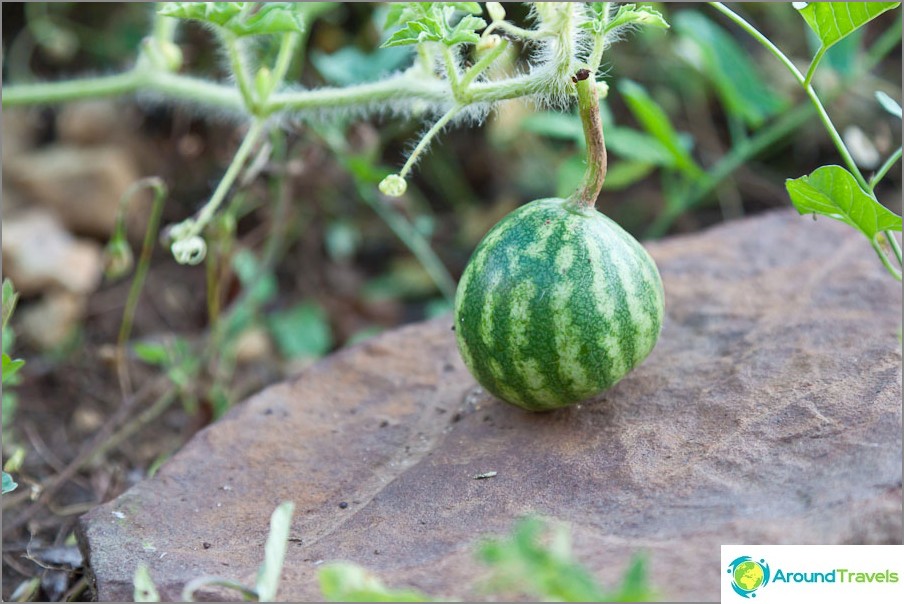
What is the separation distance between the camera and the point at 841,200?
1816 mm

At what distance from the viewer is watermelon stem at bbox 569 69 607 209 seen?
193 cm

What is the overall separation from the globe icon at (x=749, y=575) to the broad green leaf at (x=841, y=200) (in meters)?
0.77

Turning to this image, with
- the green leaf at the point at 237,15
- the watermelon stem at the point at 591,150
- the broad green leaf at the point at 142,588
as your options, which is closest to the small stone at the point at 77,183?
the green leaf at the point at 237,15

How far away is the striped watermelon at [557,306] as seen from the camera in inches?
74.5

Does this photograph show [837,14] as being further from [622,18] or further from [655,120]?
[655,120]

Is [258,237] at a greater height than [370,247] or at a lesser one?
greater

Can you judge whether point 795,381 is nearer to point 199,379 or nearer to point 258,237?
point 199,379

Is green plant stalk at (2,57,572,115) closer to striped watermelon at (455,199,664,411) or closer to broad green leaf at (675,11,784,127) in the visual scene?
striped watermelon at (455,199,664,411)

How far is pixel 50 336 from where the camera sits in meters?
3.68

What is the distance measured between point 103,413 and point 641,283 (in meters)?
2.27

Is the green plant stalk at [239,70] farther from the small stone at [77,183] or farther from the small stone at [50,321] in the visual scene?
the small stone at [77,183]

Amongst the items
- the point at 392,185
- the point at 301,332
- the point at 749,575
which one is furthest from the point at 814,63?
the point at 301,332

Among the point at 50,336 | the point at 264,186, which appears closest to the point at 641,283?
the point at 264,186

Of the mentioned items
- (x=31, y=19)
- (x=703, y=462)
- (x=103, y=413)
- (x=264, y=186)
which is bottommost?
(x=103, y=413)
